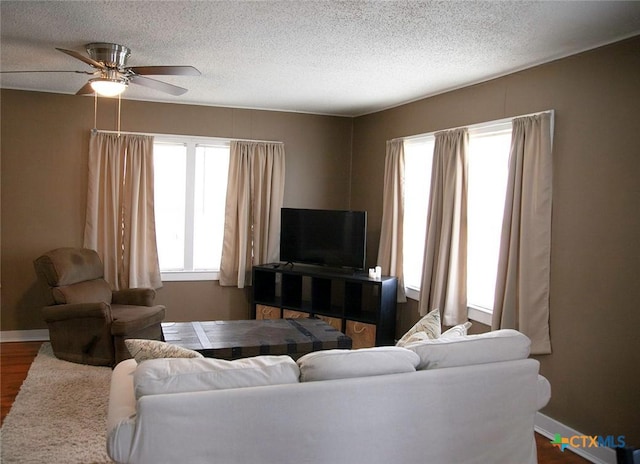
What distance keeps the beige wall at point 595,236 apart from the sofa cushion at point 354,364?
1.54 meters

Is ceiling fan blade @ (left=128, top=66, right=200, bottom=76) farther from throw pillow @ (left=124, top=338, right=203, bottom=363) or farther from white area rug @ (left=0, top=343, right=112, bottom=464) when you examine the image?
white area rug @ (left=0, top=343, right=112, bottom=464)

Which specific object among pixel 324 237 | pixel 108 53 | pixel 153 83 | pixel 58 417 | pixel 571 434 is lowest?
pixel 58 417

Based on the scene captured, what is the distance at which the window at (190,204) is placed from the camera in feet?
19.7

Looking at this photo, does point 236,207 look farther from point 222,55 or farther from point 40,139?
point 222,55

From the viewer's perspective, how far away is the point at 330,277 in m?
5.50

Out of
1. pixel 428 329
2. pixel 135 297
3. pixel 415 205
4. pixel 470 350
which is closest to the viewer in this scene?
pixel 470 350

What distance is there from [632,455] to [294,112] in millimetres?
5553

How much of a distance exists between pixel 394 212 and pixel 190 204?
229 centimetres

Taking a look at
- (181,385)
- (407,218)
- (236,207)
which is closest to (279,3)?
(181,385)

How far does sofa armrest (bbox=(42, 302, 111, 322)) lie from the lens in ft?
15.5

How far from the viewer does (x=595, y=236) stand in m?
3.38

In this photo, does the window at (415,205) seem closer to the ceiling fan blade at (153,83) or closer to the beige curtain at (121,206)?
the ceiling fan blade at (153,83)

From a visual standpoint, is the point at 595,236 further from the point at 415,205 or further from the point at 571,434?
the point at 415,205

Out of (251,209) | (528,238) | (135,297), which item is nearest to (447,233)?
(528,238)
